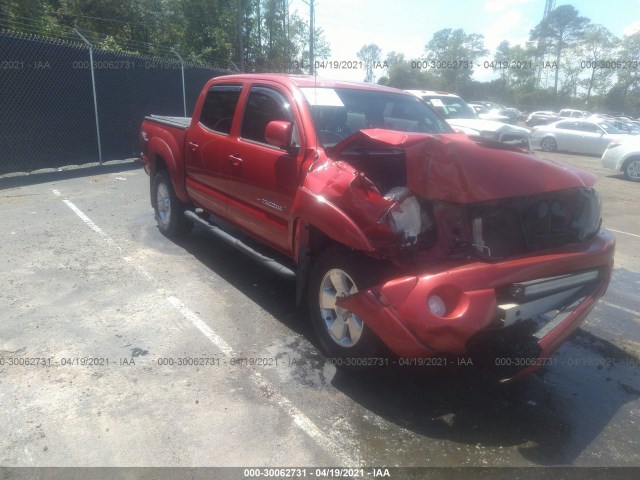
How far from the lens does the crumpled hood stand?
9.75ft

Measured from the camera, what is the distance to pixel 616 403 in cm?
339

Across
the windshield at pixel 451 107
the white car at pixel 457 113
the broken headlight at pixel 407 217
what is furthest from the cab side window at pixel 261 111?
the windshield at pixel 451 107

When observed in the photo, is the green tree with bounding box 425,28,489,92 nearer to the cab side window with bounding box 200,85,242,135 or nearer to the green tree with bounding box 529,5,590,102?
the green tree with bounding box 529,5,590,102

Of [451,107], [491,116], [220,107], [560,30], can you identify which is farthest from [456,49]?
[220,107]

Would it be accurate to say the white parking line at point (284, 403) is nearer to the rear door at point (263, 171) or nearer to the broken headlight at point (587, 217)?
the rear door at point (263, 171)

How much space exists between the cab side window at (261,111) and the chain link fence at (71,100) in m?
7.57

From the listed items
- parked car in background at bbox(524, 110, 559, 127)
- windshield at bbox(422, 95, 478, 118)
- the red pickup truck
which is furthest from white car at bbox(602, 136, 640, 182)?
parked car in background at bbox(524, 110, 559, 127)

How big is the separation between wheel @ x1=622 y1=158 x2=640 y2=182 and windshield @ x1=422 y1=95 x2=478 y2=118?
14.0 feet

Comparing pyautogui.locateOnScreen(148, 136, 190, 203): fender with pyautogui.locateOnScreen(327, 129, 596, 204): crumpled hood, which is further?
pyautogui.locateOnScreen(148, 136, 190, 203): fender

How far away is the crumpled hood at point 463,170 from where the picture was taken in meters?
2.97

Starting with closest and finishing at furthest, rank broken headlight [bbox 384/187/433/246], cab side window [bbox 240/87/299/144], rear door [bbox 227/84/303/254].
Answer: broken headlight [bbox 384/187/433/246] → rear door [bbox 227/84/303/254] → cab side window [bbox 240/87/299/144]

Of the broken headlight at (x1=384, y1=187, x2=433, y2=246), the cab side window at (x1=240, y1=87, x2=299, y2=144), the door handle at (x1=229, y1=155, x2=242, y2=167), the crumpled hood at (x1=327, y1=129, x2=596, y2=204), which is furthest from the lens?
the door handle at (x1=229, y1=155, x2=242, y2=167)

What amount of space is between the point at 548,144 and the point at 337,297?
20.0m

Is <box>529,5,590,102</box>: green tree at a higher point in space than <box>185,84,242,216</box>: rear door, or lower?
higher
